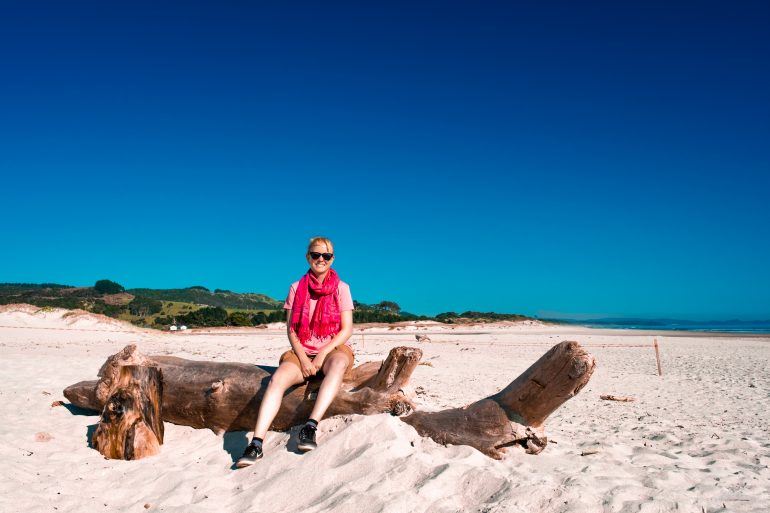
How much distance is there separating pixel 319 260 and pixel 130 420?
111 inches

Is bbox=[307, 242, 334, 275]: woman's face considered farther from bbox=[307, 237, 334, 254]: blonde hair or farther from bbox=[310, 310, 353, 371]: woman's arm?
bbox=[310, 310, 353, 371]: woman's arm

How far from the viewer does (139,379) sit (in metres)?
6.02

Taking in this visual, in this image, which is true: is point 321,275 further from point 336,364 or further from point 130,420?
point 130,420

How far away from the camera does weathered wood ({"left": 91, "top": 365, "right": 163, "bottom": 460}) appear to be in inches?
226

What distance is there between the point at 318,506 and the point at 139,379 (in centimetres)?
306

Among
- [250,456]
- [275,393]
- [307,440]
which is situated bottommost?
[250,456]

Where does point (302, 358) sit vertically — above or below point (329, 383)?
above

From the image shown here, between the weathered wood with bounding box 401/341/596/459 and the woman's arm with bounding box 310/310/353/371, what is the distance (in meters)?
1.23

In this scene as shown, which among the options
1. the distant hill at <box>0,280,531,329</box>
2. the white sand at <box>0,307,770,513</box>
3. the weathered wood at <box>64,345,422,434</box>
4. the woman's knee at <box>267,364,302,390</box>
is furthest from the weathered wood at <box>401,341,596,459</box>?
the distant hill at <box>0,280,531,329</box>

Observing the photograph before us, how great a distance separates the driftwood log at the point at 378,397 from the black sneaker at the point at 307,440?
0.69 m

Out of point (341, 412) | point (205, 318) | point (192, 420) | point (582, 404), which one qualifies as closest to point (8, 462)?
point (192, 420)

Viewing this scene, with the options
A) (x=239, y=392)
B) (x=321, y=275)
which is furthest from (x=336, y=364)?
(x=239, y=392)

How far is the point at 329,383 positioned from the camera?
5.30 metres

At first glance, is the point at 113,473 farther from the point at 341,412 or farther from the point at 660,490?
the point at 660,490
